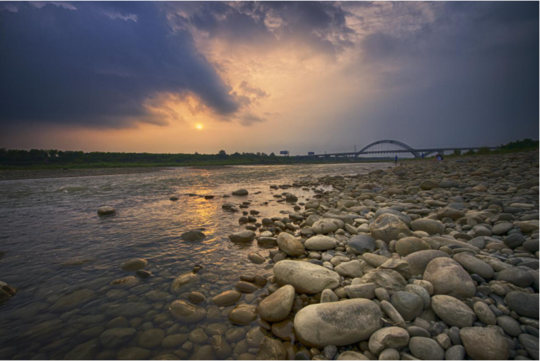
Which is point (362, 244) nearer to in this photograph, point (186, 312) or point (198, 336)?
point (198, 336)

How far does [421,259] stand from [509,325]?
1220 mm

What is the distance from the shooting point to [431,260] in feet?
10.9

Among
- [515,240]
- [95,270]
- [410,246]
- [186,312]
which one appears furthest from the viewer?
[95,270]

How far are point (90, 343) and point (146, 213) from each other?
7.44 metres

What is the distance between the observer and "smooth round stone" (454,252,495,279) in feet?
9.70

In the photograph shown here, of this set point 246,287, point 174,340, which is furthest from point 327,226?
point 174,340

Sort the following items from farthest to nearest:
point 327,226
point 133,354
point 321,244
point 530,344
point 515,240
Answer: point 327,226, point 321,244, point 515,240, point 133,354, point 530,344

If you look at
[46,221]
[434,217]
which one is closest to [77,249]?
[46,221]

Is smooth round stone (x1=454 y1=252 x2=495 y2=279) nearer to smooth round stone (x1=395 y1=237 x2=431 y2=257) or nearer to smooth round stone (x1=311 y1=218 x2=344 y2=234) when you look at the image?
smooth round stone (x1=395 y1=237 x2=431 y2=257)

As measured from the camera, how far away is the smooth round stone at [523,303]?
2352mm

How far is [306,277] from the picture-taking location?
3502 mm

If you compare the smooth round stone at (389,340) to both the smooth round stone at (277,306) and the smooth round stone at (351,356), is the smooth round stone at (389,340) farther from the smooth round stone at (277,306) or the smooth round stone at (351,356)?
the smooth round stone at (277,306)

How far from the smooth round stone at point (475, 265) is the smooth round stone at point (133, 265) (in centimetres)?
614

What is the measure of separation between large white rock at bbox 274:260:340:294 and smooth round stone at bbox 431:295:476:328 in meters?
1.31
